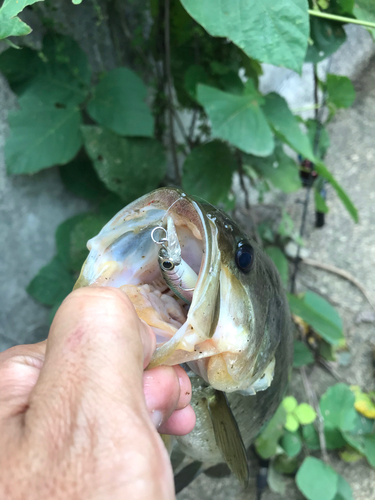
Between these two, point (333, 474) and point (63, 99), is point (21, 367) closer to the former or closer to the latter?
point (63, 99)

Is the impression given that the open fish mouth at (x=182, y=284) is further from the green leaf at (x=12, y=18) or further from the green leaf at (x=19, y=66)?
the green leaf at (x=19, y=66)

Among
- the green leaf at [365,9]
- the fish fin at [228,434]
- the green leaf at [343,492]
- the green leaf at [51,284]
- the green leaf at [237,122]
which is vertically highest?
the green leaf at [365,9]

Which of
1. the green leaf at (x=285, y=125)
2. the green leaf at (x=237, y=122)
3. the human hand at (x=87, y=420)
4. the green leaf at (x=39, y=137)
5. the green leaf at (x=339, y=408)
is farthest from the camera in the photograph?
the green leaf at (x=339, y=408)

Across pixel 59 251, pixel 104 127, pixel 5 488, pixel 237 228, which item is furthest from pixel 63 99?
pixel 5 488

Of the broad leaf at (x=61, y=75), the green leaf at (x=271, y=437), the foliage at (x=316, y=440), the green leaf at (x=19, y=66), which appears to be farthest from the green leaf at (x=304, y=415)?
the green leaf at (x=19, y=66)

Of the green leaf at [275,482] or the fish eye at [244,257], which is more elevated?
the fish eye at [244,257]

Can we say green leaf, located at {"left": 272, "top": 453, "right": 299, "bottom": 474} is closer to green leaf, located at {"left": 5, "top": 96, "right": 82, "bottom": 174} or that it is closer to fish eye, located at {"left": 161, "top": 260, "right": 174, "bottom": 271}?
fish eye, located at {"left": 161, "top": 260, "right": 174, "bottom": 271}

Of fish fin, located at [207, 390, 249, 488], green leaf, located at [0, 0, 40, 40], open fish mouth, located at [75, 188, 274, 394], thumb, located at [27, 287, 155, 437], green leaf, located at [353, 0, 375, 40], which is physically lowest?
fish fin, located at [207, 390, 249, 488]

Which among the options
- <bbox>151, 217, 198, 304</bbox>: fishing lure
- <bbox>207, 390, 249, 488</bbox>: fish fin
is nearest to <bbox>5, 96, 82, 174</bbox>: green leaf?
<bbox>151, 217, 198, 304</bbox>: fishing lure
